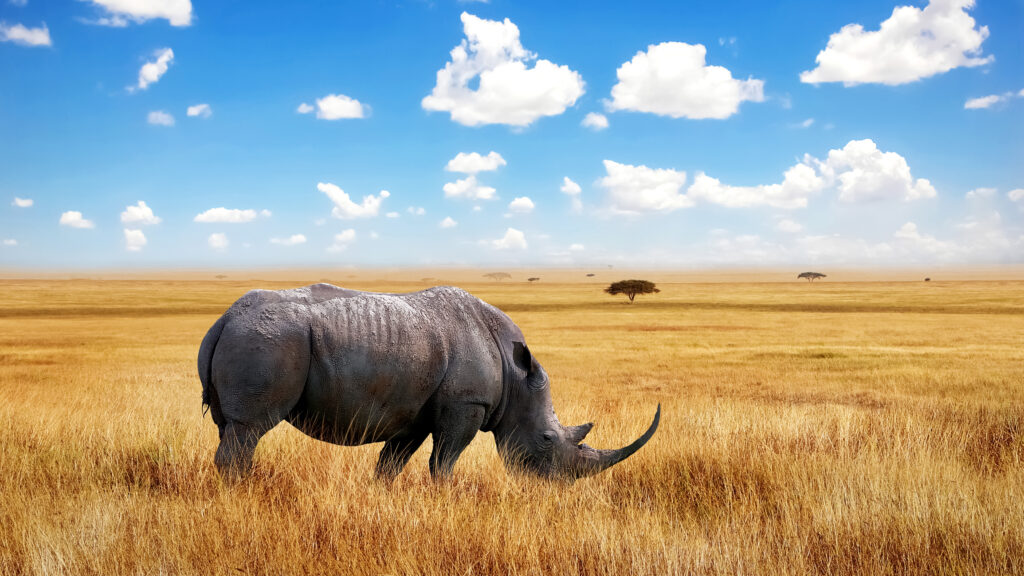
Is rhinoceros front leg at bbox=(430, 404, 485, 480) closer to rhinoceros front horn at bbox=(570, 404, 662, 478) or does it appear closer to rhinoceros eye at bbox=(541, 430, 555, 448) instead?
rhinoceros eye at bbox=(541, 430, 555, 448)

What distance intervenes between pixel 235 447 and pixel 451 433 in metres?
1.70

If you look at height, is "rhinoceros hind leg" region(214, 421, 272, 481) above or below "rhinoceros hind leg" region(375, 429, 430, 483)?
above

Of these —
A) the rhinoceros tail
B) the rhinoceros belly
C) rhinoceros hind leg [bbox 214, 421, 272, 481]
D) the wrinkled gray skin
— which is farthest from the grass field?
the rhinoceros tail

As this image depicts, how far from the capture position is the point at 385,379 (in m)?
5.44

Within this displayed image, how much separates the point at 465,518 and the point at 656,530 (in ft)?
4.43

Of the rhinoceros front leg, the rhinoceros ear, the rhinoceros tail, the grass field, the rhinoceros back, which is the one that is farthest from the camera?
the rhinoceros ear

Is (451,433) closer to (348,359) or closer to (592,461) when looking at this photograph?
(348,359)

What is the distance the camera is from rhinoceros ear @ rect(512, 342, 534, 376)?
236 inches

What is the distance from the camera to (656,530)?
15.5 ft

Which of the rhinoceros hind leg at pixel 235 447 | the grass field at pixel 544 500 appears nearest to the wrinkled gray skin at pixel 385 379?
the rhinoceros hind leg at pixel 235 447

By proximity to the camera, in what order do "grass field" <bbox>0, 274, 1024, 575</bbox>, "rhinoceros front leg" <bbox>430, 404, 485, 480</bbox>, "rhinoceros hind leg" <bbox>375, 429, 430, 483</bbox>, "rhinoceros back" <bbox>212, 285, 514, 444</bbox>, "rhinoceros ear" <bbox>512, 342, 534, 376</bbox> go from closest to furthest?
1. "grass field" <bbox>0, 274, 1024, 575</bbox>
2. "rhinoceros back" <bbox>212, 285, 514, 444</bbox>
3. "rhinoceros front leg" <bbox>430, 404, 485, 480</bbox>
4. "rhinoceros ear" <bbox>512, 342, 534, 376</bbox>
5. "rhinoceros hind leg" <bbox>375, 429, 430, 483</bbox>

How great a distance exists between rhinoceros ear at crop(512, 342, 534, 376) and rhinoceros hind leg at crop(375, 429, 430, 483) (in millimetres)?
1045

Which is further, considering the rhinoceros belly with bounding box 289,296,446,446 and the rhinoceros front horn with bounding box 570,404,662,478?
the rhinoceros front horn with bounding box 570,404,662,478

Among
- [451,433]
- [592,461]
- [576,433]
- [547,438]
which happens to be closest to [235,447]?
[451,433]
